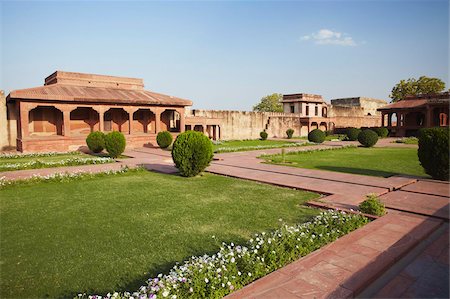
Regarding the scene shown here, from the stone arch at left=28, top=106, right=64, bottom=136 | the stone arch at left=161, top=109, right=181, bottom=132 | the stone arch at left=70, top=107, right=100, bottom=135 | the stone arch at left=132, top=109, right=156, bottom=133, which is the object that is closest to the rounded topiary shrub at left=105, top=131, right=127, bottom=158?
the stone arch at left=28, top=106, right=64, bottom=136

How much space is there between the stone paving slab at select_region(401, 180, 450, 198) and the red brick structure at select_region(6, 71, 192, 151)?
17.5m

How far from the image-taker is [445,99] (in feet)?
106

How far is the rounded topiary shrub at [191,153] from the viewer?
9453 millimetres

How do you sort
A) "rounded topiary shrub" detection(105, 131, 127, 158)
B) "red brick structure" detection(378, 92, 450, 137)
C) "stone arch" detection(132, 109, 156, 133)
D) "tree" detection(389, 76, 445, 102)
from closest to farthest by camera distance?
"rounded topiary shrub" detection(105, 131, 127, 158) → "stone arch" detection(132, 109, 156, 133) → "red brick structure" detection(378, 92, 450, 137) → "tree" detection(389, 76, 445, 102)

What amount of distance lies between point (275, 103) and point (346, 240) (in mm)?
62971

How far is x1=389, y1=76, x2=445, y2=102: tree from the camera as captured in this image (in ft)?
152

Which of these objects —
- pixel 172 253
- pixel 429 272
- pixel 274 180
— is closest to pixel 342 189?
pixel 274 180

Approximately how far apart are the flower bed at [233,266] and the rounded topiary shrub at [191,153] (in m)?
5.36

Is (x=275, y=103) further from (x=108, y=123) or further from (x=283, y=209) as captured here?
(x=283, y=209)

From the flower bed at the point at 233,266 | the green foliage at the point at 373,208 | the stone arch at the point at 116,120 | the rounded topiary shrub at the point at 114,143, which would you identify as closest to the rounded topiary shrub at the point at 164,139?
the stone arch at the point at 116,120

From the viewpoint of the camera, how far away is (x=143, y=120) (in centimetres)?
2536

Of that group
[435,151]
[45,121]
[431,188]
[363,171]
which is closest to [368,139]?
[363,171]

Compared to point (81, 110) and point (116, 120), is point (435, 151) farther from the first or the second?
point (81, 110)

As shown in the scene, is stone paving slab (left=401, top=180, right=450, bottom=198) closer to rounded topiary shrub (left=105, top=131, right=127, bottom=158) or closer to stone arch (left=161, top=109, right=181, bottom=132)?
rounded topiary shrub (left=105, top=131, right=127, bottom=158)
